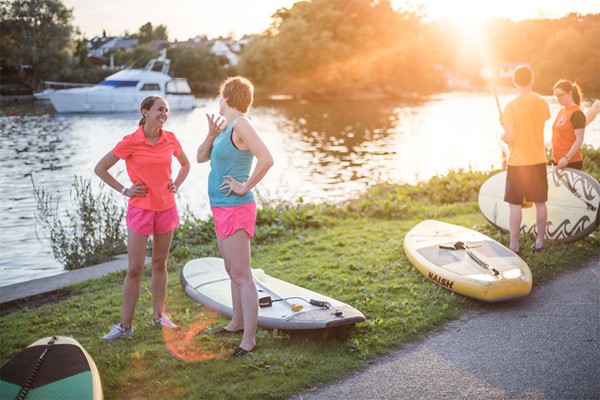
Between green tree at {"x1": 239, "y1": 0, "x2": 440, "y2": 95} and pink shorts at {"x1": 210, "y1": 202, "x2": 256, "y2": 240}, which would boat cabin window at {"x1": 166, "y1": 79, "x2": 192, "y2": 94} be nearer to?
green tree at {"x1": 239, "y1": 0, "x2": 440, "y2": 95}

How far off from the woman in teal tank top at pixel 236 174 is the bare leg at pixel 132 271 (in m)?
0.79

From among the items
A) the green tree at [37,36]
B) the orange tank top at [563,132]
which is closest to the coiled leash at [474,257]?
the orange tank top at [563,132]

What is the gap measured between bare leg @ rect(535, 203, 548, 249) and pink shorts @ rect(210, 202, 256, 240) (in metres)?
4.22

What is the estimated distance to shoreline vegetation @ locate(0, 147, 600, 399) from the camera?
15.2 ft

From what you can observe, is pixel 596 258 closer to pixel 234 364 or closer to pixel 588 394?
pixel 588 394

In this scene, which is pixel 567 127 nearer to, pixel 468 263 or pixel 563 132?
pixel 563 132

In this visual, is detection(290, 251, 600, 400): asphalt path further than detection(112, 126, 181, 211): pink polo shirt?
No

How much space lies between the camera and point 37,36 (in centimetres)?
4938

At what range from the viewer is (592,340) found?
5207 mm

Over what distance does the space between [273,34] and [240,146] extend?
64.5m

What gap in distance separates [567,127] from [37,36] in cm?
4899

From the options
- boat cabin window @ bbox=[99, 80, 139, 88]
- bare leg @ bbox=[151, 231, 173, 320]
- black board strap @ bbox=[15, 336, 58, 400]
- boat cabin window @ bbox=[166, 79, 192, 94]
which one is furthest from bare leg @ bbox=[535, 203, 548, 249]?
boat cabin window @ bbox=[166, 79, 192, 94]

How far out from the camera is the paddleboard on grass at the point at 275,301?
524cm

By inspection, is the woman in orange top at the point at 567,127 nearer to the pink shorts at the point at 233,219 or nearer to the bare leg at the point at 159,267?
the pink shorts at the point at 233,219
